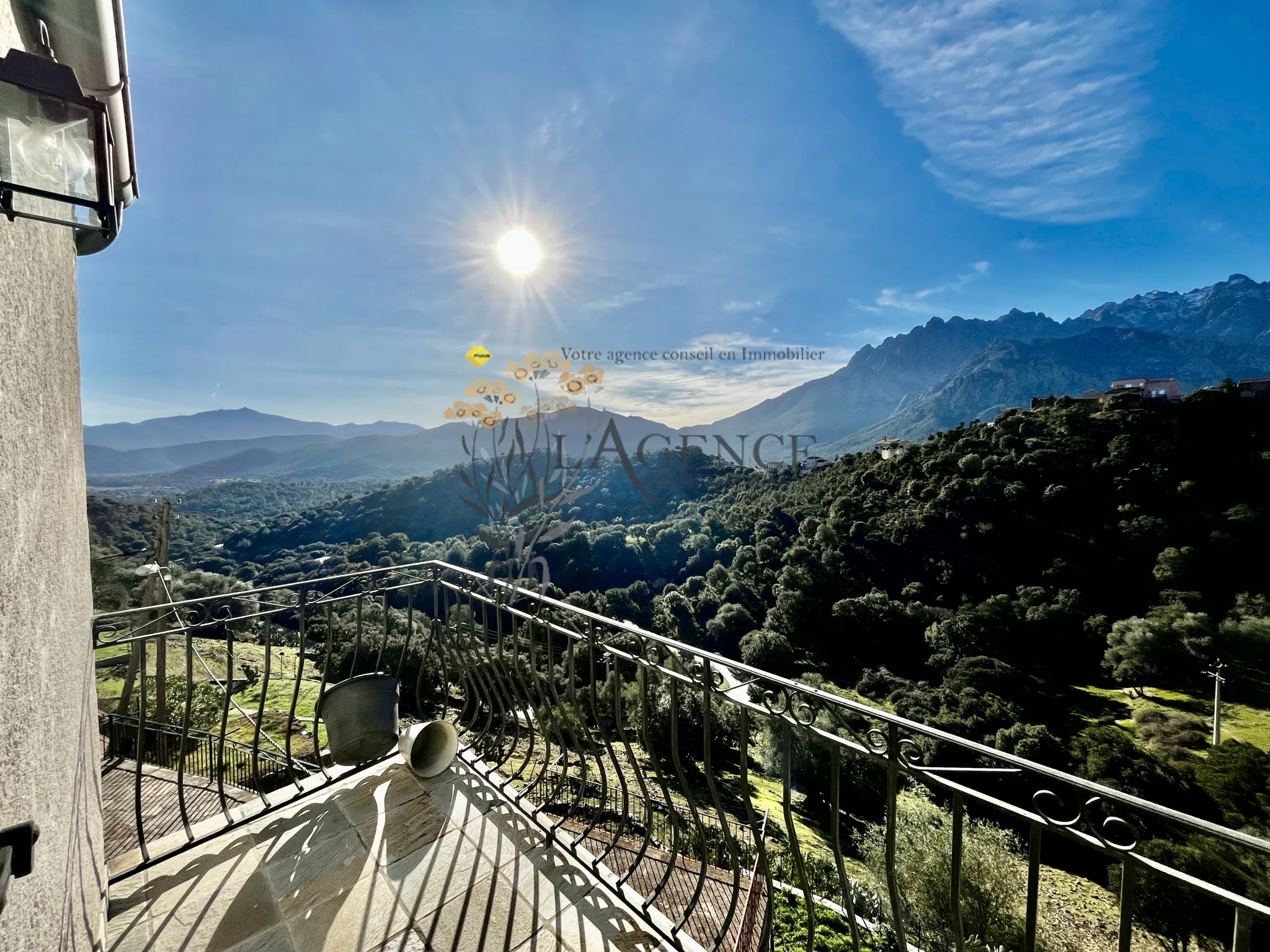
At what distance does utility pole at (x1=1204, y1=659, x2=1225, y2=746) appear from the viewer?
2458cm

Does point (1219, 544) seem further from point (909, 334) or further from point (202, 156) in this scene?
point (909, 334)

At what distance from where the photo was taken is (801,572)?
3481cm

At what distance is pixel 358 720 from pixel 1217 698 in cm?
3983

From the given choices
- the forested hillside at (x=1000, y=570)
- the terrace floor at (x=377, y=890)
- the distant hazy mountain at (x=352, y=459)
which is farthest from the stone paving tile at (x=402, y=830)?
the forested hillside at (x=1000, y=570)

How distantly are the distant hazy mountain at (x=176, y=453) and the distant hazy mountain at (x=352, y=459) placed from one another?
3.09ft

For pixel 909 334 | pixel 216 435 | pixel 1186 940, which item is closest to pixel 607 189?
pixel 1186 940

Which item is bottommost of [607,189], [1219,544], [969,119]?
[1219,544]

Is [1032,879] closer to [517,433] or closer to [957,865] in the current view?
[957,865]

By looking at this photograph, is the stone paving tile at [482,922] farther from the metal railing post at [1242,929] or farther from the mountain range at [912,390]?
the mountain range at [912,390]

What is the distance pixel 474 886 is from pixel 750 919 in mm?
4607

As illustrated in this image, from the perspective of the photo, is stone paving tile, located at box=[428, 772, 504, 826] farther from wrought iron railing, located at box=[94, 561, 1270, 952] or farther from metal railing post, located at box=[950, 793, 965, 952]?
metal railing post, located at box=[950, 793, 965, 952]

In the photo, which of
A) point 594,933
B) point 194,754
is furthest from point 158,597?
point 594,933

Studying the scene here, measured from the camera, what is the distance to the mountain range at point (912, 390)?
33969 millimetres

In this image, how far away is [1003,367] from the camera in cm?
6269
